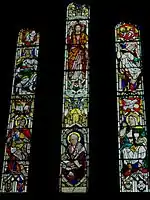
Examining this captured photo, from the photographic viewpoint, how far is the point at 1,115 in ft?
28.5

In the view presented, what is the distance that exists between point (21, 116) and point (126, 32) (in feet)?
7.46

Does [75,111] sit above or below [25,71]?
below

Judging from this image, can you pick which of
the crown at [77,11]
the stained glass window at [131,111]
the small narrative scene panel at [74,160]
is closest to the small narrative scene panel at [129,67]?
the stained glass window at [131,111]

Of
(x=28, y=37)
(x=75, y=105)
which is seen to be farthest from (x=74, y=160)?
(x=28, y=37)

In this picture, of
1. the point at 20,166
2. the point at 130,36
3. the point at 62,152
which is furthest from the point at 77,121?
the point at 130,36

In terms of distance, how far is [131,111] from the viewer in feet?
28.2

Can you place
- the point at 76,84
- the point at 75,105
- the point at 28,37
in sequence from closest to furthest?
the point at 75,105 < the point at 76,84 < the point at 28,37

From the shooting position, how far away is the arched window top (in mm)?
9391

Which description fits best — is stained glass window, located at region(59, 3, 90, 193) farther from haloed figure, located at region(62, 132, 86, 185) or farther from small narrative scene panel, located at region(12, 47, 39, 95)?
small narrative scene panel, located at region(12, 47, 39, 95)

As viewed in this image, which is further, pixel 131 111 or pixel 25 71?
pixel 25 71

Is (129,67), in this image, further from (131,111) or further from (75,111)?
(75,111)

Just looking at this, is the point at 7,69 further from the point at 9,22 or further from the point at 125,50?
the point at 125,50

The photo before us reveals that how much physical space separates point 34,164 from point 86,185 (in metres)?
0.81

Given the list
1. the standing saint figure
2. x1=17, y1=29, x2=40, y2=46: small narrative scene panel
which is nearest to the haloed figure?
the standing saint figure
